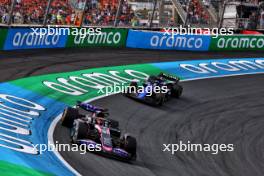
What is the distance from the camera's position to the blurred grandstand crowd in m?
23.8

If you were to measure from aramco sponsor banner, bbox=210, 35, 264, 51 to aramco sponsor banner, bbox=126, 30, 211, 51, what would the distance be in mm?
627

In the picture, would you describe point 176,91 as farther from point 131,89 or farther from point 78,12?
point 78,12

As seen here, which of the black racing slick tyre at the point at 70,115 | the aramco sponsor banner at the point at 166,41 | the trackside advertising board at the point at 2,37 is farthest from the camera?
the aramco sponsor banner at the point at 166,41

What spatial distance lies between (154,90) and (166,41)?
36.7 ft

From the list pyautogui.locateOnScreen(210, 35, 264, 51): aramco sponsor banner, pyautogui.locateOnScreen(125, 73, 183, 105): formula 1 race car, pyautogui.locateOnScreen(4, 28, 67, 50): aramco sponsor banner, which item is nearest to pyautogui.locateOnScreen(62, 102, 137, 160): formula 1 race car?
pyautogui.locateOnScreen(125, 73, 183, 105): formula 1 race car

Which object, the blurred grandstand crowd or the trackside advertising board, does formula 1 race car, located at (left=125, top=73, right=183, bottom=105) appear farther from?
the blurred grandstand crowd

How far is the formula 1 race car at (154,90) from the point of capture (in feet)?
62.8

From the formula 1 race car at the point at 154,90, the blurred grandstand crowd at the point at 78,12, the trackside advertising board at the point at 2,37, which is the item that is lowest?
the formula 1 race car at the point at 154,90

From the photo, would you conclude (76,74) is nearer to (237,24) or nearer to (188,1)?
(188,1)

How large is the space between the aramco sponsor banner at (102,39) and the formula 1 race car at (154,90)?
743cm

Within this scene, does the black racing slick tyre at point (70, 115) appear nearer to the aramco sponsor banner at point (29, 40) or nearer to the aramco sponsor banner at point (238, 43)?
the aramco sponsor banner at point (29, 40)

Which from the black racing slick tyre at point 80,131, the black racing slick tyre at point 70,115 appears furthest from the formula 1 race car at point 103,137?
the black racing slick tyre at point 70,115

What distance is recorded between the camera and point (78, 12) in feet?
86.9

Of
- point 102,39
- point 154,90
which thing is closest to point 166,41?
point 102,39
